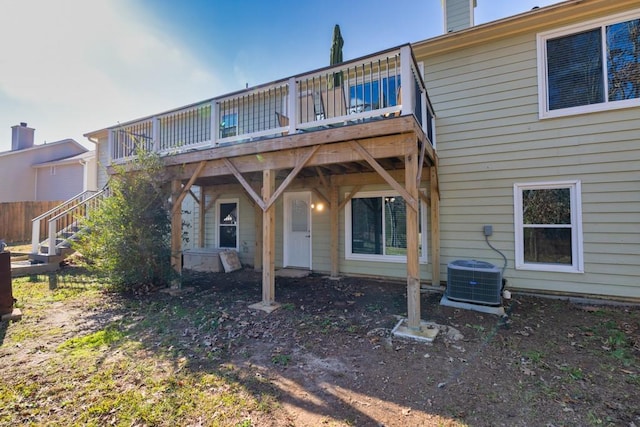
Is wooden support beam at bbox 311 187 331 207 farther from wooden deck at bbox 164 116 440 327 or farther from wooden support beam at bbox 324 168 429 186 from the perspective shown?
wooden support beam at bbox 324 168 429 186

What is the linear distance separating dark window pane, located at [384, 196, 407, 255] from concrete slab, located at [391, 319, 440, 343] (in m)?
→ 2.73

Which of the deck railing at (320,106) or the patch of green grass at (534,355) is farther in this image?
the deck railing at (320,106)

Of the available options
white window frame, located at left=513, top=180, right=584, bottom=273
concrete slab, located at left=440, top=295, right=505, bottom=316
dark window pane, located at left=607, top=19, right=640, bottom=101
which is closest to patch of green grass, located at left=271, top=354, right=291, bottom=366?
concrete slab, located at left=440, top=295, right=505, bottom=316

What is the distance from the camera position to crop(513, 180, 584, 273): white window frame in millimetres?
5152

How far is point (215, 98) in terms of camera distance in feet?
18.4

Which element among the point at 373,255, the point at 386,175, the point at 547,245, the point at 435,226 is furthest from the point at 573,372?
the point at 373,255

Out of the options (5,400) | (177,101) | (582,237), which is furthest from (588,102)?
(177,101)

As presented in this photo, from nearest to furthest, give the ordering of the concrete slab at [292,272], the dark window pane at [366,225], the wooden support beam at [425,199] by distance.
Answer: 1. the wooden support beam at [425,199]
2. the dark window pane at [366,225]
3. the concrete slab at [292,272]

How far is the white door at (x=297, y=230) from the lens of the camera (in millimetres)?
8031

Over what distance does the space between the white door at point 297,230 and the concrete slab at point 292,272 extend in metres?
0.17

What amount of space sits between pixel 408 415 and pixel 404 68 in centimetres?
384

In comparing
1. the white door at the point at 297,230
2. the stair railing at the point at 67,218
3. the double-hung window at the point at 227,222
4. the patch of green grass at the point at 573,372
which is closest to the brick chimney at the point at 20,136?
the stair railing at the point at 67,218

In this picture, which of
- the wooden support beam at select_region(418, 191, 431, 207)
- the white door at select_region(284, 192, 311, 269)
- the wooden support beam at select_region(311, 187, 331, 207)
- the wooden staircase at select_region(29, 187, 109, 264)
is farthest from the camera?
the white door at select_region(284, 192, 311, 269)

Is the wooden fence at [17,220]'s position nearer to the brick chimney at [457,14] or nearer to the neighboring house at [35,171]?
the neighboring house at [35,171]
